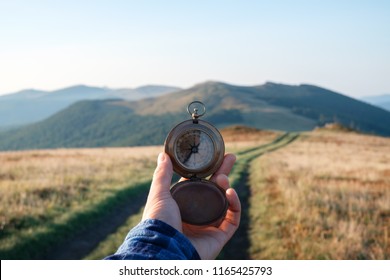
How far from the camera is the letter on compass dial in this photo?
151 inches

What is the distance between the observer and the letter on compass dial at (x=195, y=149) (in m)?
3.82

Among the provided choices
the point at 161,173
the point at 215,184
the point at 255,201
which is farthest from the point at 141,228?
the point at 255,201

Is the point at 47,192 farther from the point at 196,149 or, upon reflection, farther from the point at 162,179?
the point at 162,179

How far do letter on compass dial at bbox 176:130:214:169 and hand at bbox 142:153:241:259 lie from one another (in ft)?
0.57

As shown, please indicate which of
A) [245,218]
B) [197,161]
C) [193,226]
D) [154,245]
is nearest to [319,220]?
[245,218]

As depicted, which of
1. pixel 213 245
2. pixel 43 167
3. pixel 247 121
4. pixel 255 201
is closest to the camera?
pixel 213 245

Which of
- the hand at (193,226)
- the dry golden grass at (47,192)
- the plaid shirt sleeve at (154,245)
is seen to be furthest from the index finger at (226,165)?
the dry golden grass at (47,192)

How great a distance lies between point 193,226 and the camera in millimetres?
3613

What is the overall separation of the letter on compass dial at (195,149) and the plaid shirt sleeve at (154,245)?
3.53ft

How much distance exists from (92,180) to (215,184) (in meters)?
12.4

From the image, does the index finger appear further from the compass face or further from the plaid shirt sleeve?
the plaid shirt sleeve

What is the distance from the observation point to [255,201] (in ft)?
41.8

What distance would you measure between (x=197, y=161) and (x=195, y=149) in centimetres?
11

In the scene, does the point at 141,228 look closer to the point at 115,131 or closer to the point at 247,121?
the point at 247,121
